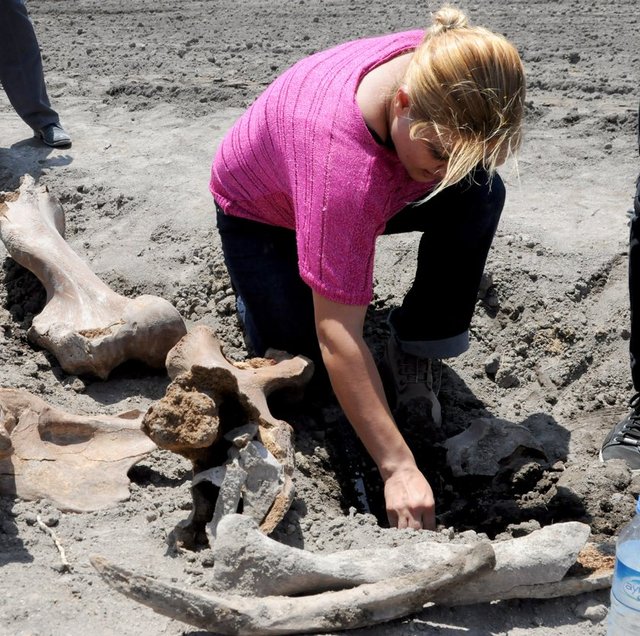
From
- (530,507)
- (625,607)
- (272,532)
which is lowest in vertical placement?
(530,507)

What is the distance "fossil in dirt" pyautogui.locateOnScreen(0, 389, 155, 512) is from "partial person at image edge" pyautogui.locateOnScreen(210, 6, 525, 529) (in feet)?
2.07

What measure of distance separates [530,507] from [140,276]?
5.98 feet

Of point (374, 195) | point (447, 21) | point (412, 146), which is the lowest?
point (374, 195)

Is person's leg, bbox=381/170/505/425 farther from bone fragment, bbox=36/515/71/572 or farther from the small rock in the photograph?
bone fragment, bbox=36/515/71/572

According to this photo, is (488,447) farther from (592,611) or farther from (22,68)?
(22,68)

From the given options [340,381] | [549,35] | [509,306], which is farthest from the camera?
[549,35]

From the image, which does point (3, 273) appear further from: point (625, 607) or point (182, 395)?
point (625, 607)

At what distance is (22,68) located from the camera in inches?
200

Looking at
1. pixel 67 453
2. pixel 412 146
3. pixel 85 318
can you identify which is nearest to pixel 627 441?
pixel 412 146

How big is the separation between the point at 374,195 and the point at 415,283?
79 centimetres

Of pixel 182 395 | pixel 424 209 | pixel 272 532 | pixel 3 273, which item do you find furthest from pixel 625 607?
pixel 3 273

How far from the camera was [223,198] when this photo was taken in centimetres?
310

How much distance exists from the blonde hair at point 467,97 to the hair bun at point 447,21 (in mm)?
93

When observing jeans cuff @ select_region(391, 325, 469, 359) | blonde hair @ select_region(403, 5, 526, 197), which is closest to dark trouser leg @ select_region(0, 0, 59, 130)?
jeans cuff @ select_region(391, 325, 469, 359)
